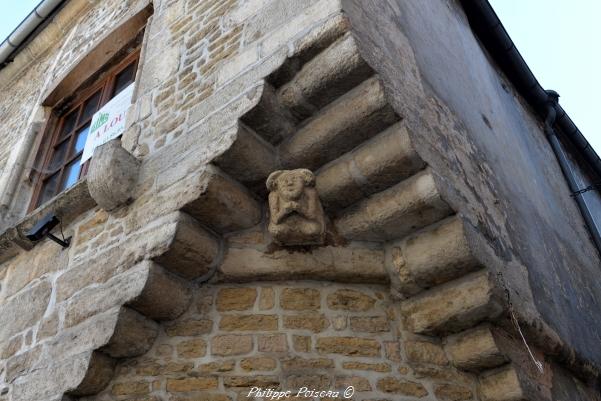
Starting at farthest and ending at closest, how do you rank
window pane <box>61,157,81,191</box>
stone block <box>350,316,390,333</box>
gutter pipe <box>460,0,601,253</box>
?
gutter pipe <box>460,0,601,253</box>, window pane <box>61,157,81,191</box>, stone block <box>350,316,390,333</box>

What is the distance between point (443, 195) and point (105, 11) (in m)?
4.59

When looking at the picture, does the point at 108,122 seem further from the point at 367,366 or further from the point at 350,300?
the point at 367,366

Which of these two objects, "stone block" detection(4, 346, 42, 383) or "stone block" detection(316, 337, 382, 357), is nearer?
"stone block" detection(316, 337, 382, 357)

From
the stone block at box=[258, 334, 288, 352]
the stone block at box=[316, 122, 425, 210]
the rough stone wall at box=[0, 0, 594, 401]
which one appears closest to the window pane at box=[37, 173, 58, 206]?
the rough stone wall at box=[0, 0, 594, 401]

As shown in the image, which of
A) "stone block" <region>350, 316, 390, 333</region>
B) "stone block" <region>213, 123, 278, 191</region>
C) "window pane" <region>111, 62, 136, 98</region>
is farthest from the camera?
"window pane" <region>111, 62, 136, 98</region>

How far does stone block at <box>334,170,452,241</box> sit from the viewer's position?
2.52 m

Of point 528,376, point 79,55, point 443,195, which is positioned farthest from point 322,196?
point 79,55

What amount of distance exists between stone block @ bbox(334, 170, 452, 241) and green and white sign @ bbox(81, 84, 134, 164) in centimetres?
219

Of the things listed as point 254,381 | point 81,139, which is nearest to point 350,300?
point 254,381

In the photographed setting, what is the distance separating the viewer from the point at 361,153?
8.83 ft

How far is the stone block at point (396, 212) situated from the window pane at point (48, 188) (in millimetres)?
2996

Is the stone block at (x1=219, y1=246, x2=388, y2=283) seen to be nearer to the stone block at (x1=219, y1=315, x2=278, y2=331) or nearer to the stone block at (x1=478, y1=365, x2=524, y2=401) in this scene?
the stone block at (x1=219, y1=315, x2=278, y2=331)

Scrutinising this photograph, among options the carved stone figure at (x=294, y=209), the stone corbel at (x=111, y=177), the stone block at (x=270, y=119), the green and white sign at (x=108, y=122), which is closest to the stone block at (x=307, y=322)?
the carved stone figure at (x=294, y=209)

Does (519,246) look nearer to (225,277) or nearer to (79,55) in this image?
(225,277)
